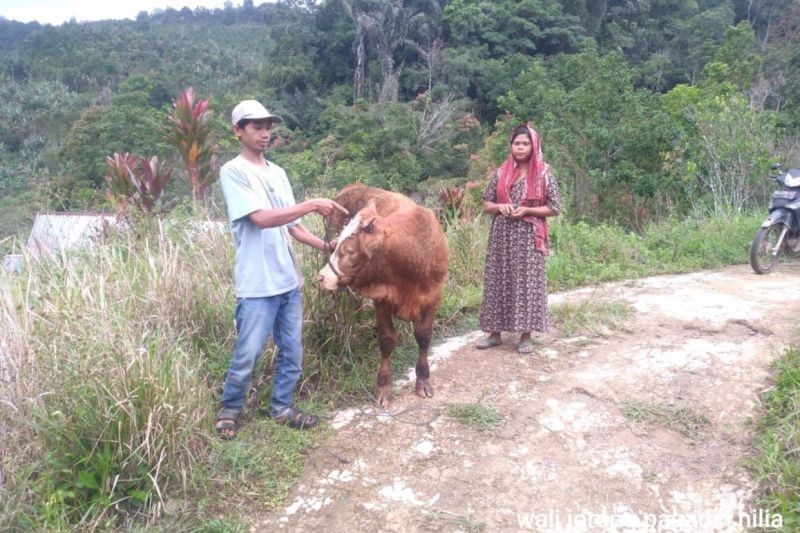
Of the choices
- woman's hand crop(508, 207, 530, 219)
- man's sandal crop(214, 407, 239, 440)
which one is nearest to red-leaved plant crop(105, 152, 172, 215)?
man's sandal crop(214, 407, 239, 440)

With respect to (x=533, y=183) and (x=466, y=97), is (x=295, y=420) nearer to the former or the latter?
(x=533, y=183)

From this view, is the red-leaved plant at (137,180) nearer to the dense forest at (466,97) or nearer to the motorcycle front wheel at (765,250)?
the dense forest at (466,97)

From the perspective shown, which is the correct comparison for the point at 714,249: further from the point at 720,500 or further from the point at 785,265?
the point at 720,500

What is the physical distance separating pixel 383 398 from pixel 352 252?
1116mm

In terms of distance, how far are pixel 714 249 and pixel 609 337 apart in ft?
12.3

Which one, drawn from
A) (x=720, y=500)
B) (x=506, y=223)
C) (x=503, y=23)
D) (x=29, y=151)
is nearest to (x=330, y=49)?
(x=503, y=23)

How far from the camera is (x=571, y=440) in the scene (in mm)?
3309

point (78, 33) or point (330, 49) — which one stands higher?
point (78, 33)

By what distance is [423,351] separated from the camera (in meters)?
3.95

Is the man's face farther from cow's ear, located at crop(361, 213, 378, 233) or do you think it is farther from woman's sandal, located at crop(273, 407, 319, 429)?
woman's sandal, located at crop(273, 407, 319, 429)

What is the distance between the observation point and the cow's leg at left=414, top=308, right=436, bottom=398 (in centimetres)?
391

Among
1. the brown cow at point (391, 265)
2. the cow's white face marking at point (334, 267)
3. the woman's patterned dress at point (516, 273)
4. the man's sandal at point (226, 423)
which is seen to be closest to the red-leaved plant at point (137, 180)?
the brown cow at point (391, 265)

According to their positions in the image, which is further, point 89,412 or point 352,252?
point 352,252

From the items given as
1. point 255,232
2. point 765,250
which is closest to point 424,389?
point 255,232
